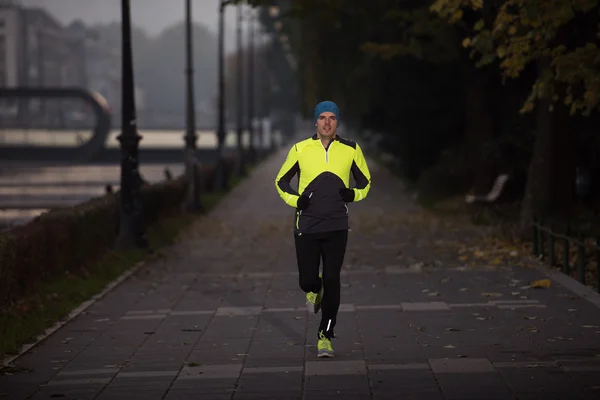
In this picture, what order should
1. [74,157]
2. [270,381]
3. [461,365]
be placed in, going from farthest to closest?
[74,157] → [461,365] → [270,381]

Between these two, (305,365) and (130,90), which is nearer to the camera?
(305,365)

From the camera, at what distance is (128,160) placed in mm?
22438

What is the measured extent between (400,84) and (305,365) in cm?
2843

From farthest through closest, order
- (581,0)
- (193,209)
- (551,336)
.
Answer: (193,209)
(581,0)
(551,336)

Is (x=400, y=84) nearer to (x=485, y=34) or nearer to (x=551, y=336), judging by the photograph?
(x=485, y=34)

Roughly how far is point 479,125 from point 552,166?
34.8ft

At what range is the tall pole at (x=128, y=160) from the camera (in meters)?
22.4

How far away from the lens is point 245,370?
1050cm

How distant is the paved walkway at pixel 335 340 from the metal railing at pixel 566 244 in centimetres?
39

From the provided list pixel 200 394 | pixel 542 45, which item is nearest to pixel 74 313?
pixel 200 394

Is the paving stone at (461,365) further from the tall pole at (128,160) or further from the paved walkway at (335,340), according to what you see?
the tall pole at (128,160)

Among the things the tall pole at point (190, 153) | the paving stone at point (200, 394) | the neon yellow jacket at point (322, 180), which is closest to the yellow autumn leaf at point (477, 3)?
the neon yellow jacket at point (322, 180)

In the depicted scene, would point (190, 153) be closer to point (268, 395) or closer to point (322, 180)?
point (322, 180)

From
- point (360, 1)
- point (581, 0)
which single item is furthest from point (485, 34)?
point (360, 1)
